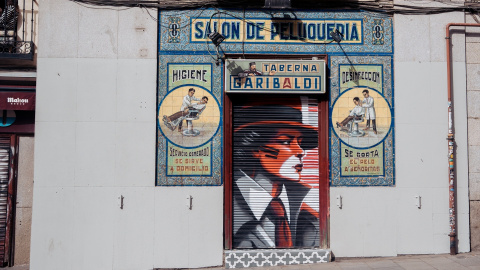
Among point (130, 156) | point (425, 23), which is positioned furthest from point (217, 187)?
point (425, 23)

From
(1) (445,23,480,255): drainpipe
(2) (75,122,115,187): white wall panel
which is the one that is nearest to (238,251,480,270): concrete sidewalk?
(1) (445,23,480,255): drainpipe

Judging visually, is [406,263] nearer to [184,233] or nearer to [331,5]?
[184,233]

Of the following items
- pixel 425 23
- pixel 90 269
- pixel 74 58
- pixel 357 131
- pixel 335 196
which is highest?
pixel 425 23

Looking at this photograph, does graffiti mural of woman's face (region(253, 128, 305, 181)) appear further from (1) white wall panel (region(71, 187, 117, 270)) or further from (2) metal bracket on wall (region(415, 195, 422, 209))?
(1) white wall panel (region(71, 187, 117, 270))

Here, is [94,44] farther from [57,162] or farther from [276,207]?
[276,207]

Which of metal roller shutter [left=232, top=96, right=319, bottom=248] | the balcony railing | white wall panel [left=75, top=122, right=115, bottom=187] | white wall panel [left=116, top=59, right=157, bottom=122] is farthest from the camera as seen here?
the balcony railing

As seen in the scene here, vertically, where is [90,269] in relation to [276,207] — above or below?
below

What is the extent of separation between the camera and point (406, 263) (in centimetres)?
809

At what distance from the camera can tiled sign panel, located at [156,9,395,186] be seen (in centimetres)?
855

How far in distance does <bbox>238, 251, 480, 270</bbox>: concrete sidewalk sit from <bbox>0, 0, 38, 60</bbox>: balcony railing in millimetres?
6362

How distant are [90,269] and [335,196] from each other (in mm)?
4858

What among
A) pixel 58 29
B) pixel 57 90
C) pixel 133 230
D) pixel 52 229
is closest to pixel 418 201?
pixel 133 230

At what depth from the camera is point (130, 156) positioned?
8469mm

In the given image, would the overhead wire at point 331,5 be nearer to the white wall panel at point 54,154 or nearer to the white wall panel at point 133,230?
the white wall panel at point 54,154
